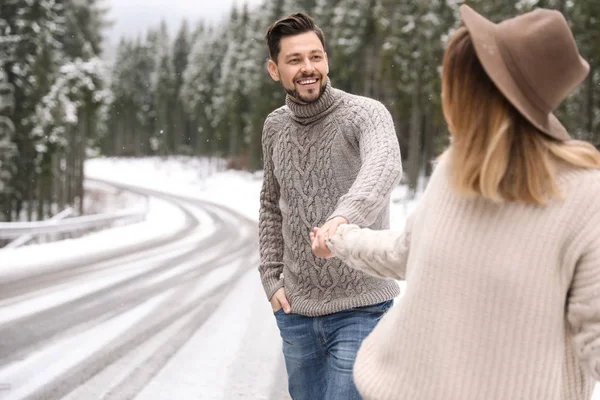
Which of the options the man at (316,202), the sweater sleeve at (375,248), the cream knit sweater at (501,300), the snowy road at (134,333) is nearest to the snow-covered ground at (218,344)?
the snowy road at (134,333)

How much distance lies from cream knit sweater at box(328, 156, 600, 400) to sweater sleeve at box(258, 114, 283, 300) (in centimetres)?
146

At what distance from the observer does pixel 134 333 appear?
784 cm

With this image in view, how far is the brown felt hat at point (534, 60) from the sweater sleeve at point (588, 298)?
10.1 inches

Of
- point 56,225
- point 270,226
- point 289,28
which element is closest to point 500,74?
point 289,28

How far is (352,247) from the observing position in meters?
2.17

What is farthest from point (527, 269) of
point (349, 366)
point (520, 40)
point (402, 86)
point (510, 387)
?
point (402, 86)

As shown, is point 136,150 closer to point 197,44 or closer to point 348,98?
point 197,44

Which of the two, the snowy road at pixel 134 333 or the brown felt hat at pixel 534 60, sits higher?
the brown felt hat at pixel 534 60

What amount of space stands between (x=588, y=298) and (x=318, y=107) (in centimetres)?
170

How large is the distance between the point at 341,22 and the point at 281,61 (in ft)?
122

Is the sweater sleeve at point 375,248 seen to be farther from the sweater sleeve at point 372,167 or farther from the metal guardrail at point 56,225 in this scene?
the metal guardrail at point 56,225

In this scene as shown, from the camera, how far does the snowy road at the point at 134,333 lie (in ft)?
19.4

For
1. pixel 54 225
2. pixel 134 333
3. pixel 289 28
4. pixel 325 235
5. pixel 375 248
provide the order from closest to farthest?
pixel 375 248 → pixel 325 235 → pixel 289 28 → pixel 134 333 → pixel 54 225

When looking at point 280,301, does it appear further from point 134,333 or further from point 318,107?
point 134,333
